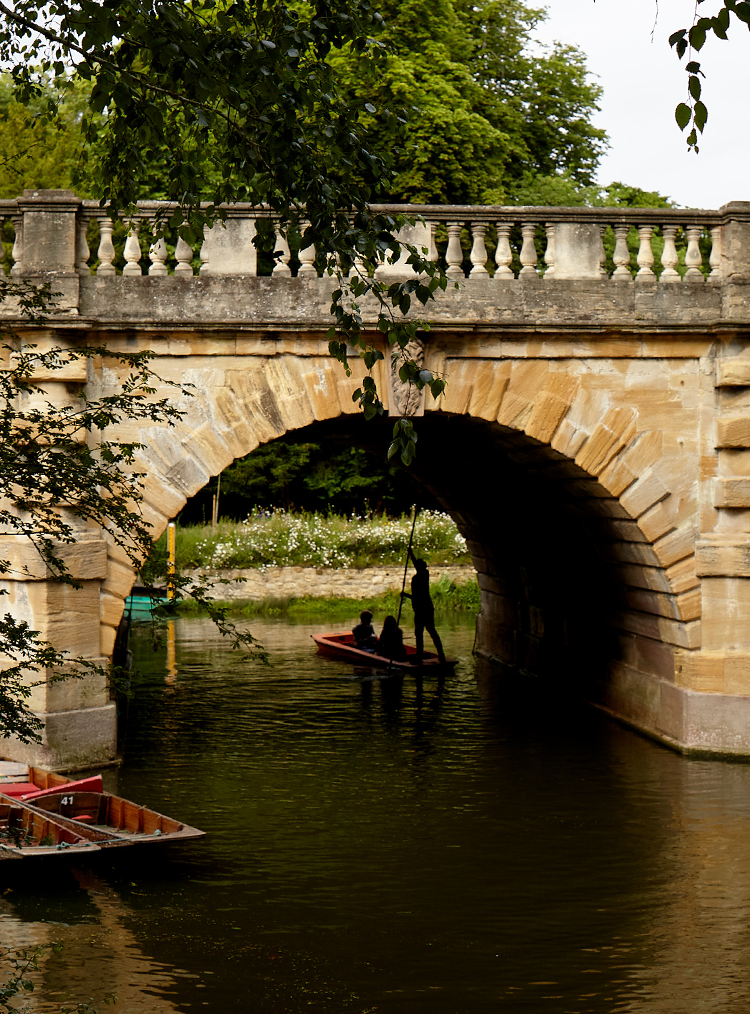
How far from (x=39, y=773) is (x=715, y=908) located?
16.0 ft

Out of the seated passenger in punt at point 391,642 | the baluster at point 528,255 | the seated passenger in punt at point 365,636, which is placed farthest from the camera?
the seated passenger in punt at point 365,636

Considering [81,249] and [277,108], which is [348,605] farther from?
[277,108]

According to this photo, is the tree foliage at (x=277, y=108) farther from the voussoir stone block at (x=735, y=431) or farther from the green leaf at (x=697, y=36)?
the voussoir stone block at (x=735, y=431)

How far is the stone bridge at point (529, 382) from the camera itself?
35.2ft

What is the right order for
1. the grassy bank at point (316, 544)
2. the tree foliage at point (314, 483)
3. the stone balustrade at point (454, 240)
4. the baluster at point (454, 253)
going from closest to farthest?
the stone balustrade at point (454, 240)
the baluster at point (454, 253)
the grassy bank at point (316, 544)
the tree foliage at point (314, 483)

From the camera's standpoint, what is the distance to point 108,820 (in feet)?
28.7

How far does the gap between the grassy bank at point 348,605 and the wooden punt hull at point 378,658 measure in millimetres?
5940

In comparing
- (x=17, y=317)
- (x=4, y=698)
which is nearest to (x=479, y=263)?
(x=17, y=317)

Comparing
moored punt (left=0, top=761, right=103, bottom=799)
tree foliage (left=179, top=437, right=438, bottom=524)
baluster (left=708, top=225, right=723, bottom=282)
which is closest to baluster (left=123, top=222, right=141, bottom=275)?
moored punt (left=0, top=761, right=103, bottom=799)

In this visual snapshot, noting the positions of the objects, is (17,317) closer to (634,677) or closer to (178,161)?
(178,161)

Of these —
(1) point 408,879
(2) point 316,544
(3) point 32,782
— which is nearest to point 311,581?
(2) point 316,544

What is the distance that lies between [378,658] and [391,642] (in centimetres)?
30

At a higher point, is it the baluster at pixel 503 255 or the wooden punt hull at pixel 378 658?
the baluster at pixel 503 255

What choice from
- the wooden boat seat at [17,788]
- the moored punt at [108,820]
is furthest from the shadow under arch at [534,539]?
the moored punt at [108,820]
